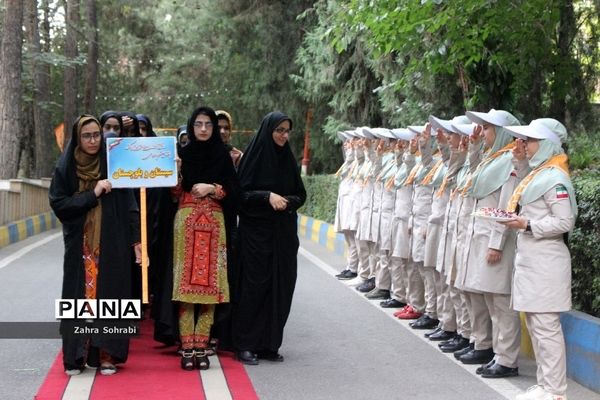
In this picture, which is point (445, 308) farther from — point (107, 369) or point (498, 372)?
point (107, 369)

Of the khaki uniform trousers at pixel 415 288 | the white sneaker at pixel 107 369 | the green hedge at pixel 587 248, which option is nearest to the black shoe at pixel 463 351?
the green hedge at pixel 587 248

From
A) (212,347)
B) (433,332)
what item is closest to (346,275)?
(433,332)

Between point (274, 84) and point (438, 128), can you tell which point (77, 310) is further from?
point (274, 84)

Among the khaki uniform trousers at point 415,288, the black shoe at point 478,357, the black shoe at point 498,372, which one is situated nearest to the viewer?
the black shoe at point 498,372

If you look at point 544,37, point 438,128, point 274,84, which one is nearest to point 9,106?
point 274,84

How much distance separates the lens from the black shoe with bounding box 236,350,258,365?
332 inches

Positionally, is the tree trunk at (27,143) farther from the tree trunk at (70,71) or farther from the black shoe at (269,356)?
the black shoe at (269,356)

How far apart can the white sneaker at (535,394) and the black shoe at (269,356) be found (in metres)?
2.25

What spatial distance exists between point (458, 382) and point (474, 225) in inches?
52.0

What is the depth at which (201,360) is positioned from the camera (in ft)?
26.5

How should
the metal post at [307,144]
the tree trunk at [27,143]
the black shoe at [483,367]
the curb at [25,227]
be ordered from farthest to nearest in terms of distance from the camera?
the tree trunk at [27,143] → the metal post at [307,144] → the curb at [25,227] → the black shoe at [483,367]

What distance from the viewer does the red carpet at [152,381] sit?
7.14 metres

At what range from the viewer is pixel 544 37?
13281mm

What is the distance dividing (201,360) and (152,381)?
1.89 ft
